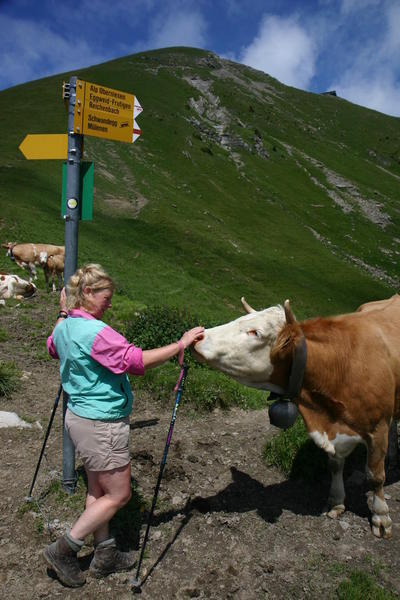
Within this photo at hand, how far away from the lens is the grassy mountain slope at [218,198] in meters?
29.0

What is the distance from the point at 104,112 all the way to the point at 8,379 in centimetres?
555

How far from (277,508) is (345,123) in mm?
129501

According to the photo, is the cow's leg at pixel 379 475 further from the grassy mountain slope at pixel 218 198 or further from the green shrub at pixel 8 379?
the grassy mountain slope at pixel 218 198

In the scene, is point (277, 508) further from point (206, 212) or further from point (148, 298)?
point (206, 212)

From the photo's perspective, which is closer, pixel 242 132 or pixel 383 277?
pixel 383 277

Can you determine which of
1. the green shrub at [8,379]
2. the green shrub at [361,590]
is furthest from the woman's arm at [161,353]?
the green shrub at [8,379]

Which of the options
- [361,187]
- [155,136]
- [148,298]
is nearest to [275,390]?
[148,298]

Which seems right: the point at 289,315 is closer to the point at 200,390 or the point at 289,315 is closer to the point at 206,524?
the point at 206,524

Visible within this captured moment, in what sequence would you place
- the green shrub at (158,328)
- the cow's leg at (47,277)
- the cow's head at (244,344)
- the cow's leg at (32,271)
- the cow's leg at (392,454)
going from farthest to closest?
the cow's leg at (32,271), the cow's leg at (47,277), the green shrub at (158,328), the cow's leg at (392,454), the cow's head at (244,344)

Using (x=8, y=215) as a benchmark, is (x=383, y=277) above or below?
below

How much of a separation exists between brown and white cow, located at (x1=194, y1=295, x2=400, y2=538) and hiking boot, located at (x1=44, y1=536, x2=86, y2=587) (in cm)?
212

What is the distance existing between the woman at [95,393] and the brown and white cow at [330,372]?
0.92 meters

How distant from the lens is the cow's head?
448 cm

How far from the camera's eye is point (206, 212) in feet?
155
